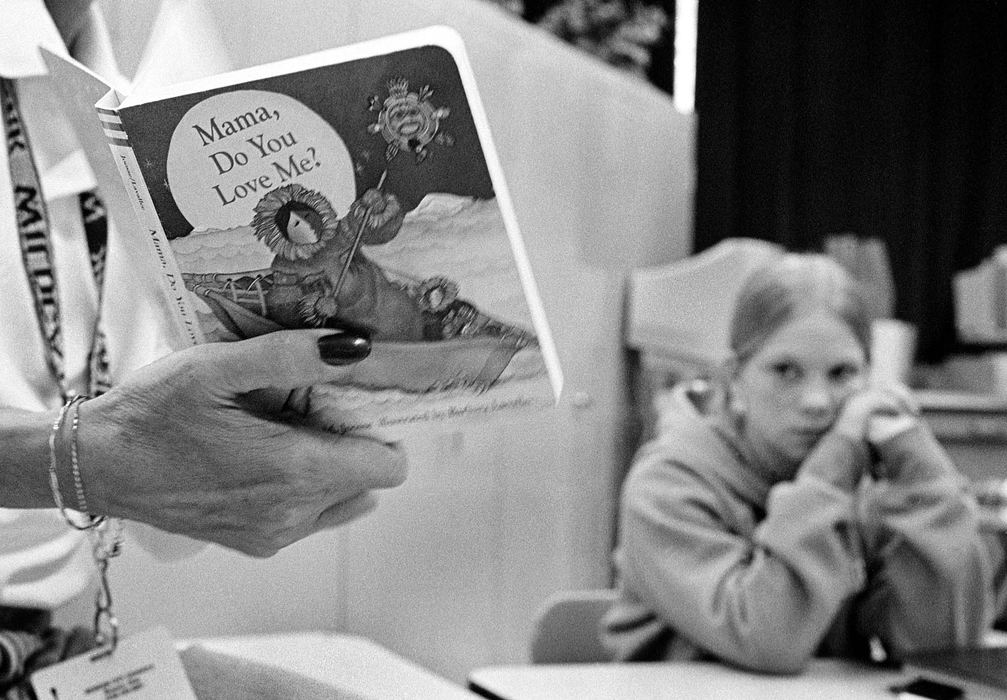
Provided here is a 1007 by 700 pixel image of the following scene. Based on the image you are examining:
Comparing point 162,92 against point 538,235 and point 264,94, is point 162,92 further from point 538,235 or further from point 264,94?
point 538,235

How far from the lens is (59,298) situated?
2.88ft

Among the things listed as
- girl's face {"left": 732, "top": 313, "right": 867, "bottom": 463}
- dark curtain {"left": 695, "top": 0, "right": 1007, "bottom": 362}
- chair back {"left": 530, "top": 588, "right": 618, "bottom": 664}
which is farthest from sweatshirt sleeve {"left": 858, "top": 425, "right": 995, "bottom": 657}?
dark curtain {"left": 695, "top": 0, "right": 1007, "bottom": 362}

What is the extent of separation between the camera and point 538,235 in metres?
2.41

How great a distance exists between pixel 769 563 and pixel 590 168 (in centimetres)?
157

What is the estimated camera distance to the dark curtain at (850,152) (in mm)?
3106

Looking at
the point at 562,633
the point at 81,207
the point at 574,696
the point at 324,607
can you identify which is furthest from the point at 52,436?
the point at 324,607

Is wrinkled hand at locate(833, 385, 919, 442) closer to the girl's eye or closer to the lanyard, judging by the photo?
the girl's eye

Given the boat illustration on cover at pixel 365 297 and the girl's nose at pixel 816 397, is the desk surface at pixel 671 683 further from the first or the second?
the boat illustration on cover at pixel 365 297

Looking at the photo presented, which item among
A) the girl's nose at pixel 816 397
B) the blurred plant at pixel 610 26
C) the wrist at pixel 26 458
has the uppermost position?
the blurred plant at pixel 610 26

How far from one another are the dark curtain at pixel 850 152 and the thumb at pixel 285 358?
2.63m

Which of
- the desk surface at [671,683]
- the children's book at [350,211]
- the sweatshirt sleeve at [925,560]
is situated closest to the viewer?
the children's book at [350,211]

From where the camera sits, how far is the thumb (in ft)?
1.82

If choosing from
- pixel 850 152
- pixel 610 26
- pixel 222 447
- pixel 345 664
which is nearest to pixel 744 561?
pixel 345 664

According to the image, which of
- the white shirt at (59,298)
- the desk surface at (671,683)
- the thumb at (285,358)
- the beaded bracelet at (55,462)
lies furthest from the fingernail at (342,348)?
the desk surface at (671,683)
